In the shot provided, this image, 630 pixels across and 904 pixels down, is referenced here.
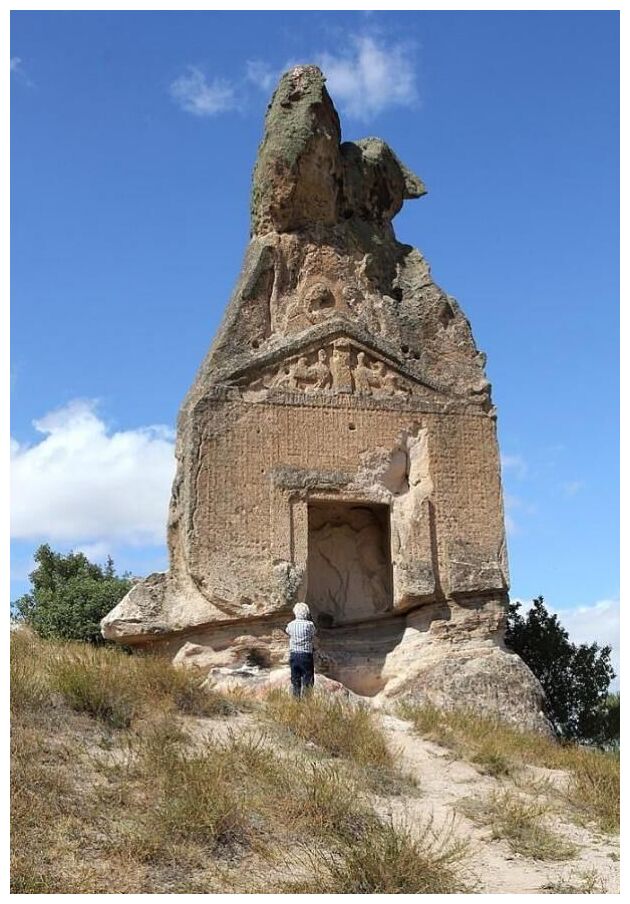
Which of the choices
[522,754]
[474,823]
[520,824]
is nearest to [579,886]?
[520,824]

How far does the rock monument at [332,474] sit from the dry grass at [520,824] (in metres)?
3.27

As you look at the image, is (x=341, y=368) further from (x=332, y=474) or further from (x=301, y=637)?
(x=301, y=637)

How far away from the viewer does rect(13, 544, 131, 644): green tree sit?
60.0 feet

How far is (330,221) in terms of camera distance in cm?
1438

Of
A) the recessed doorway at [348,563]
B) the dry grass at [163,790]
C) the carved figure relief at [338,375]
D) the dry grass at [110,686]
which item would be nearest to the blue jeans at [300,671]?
the dry grass at [110,686]

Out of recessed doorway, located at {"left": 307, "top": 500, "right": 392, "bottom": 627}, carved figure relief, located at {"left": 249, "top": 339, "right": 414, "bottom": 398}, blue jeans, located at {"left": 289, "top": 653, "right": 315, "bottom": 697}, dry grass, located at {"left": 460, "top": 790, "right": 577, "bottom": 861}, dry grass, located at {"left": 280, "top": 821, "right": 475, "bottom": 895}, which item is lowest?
dry grass, located at {"left": 460, "top": 790, "right": 577, "bottom": 861}

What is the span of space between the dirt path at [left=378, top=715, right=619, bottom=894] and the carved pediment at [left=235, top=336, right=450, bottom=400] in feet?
15.1

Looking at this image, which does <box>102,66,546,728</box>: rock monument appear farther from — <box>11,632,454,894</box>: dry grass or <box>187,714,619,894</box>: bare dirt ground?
<box>11,632,454,894</box>: dry grass

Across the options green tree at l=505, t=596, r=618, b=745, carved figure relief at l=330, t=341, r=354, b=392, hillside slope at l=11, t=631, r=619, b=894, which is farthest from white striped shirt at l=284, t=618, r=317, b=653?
green tree at l=505, t=596, r=618, b=745

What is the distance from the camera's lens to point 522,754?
9953 millimetres

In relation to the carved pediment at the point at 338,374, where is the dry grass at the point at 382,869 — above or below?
below

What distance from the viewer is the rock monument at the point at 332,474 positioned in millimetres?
11859

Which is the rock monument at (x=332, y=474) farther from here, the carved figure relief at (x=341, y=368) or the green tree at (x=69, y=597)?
the green tree at (x=69, y=597)

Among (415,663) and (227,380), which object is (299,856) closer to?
(415,663)
